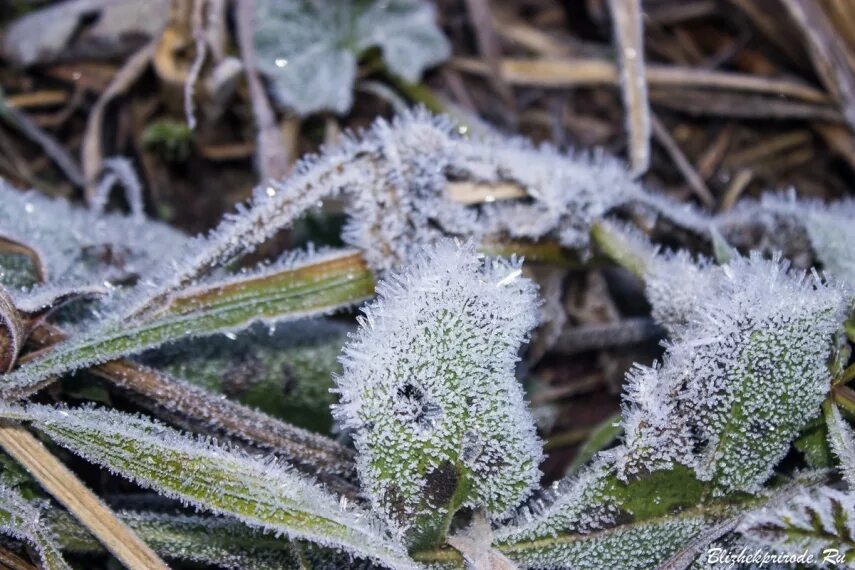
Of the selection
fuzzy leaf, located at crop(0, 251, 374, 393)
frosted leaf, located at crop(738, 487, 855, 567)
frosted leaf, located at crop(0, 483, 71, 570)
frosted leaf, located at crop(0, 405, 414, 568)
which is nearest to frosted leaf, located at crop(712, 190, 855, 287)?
frosted leaf, located at crop(738, 487, 855, 567)

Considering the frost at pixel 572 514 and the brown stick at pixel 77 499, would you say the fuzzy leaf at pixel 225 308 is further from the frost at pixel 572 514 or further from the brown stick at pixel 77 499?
the frost at pixel 572 514

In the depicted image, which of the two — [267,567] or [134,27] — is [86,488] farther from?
[134,27]

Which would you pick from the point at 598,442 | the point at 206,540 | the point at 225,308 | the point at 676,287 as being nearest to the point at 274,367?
the point at 225,308

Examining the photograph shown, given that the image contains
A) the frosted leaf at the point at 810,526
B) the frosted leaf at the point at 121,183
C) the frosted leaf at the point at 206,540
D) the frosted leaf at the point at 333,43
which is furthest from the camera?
the frosted leaf at the point at 333,43

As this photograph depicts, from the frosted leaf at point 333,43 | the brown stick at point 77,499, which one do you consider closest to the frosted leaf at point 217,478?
the brown stick at point 77,499

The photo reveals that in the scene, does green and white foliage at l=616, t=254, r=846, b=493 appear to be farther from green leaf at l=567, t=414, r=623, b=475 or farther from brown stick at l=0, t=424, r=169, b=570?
brown stick at l=0, t=424, r=169, b=570
